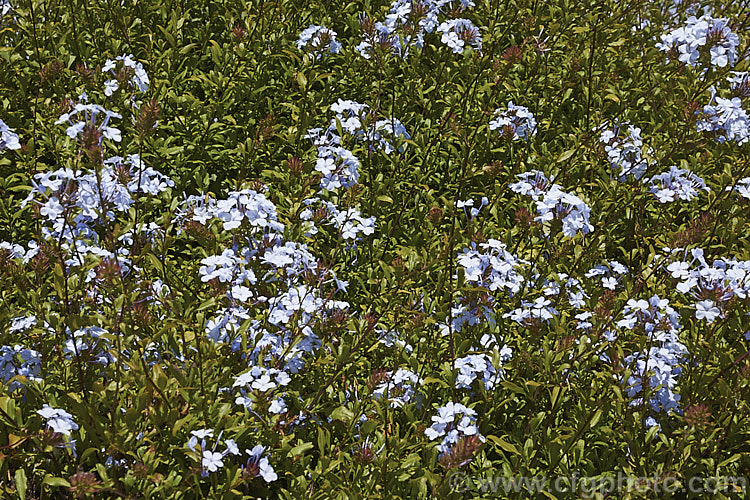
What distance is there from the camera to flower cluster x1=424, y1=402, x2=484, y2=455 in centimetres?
249

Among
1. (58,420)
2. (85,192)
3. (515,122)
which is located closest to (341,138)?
(515,122)

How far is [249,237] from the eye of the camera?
2.90 meters

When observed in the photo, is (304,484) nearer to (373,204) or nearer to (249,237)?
(249,237)

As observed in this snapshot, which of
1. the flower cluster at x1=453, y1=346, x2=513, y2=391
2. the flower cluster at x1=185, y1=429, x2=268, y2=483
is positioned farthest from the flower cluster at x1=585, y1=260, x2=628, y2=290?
the flower cluster at x1=185, y1=429, x2=268, y2=483

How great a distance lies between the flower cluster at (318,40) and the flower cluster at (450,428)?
2.46m

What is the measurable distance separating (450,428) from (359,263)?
4.28 ft

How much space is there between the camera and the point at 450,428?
8.56ft

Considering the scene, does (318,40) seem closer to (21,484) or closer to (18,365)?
(18,365)

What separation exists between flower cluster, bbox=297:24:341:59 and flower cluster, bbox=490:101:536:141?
3.58 ft

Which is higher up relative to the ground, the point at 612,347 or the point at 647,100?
the point at 647,100

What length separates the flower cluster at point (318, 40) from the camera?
4152mm

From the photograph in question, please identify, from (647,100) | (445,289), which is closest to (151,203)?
(445,289)

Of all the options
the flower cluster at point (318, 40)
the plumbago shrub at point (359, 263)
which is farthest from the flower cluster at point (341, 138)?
Result: the flower cluster at point (318, 40)

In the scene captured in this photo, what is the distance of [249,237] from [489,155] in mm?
1944
